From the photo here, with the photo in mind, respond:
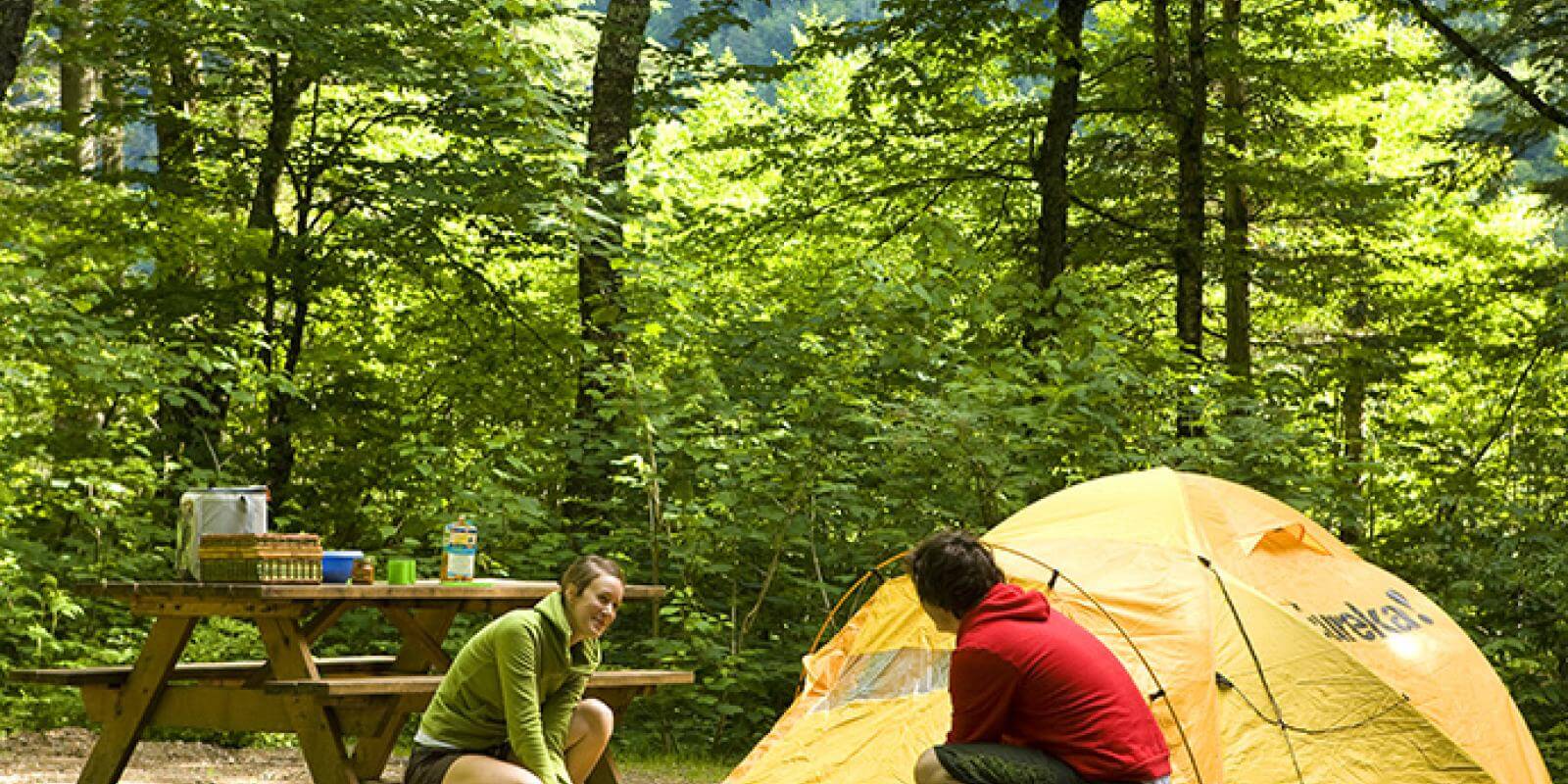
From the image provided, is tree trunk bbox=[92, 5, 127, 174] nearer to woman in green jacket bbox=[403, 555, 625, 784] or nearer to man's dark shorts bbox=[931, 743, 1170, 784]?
woman in green jacket bbox=[403, 555, 625, 784]

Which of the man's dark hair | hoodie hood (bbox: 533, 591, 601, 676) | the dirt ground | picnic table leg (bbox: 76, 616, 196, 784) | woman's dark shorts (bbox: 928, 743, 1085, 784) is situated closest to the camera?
woman's dark shorts (bbox: 928, 743, 1085, 784)

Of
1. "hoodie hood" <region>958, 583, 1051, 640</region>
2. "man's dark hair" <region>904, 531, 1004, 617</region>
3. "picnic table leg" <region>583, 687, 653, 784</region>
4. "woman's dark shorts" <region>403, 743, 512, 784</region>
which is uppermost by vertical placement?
"man's dark hair" <region>904, 531, 1004, 617</region>

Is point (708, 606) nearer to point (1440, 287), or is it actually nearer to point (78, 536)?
point (78, 536)

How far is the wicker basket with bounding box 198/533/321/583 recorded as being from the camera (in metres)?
5.38

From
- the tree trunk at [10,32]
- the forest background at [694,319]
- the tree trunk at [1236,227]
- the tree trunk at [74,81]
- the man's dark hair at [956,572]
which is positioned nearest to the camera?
the man's dark hair at [956,572]

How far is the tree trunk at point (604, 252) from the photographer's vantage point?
385 inches

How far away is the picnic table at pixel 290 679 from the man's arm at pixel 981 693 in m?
1.96

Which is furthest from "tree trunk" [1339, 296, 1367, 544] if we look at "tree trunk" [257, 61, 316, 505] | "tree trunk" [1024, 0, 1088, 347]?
"tree trunk" [257, 61, 316, 505]

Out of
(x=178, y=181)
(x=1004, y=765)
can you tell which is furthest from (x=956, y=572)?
(x=178, y=181)

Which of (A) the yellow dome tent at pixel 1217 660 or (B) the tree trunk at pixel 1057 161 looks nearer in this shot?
(A) the yellow dome tent at pixel 1217 660

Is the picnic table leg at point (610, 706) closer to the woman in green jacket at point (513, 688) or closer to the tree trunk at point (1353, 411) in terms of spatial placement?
the woman in green jacket at point (513, 688)

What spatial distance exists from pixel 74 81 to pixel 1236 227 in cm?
1058

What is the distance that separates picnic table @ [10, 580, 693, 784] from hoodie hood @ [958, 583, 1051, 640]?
204 centimetres

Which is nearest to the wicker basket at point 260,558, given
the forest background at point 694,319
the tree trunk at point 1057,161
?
the forest background at point 694,319
